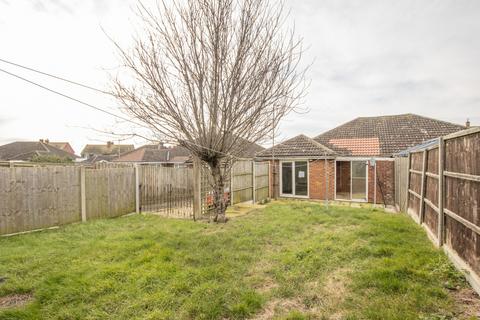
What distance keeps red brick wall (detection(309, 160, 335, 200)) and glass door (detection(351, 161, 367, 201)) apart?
104 centimetres

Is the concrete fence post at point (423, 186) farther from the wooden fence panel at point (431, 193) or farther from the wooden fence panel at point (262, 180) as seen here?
the wooden fence panel at point (262, 180)

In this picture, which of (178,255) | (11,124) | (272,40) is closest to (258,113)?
(272,40)

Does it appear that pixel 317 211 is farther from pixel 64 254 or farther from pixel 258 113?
pixel 64 254

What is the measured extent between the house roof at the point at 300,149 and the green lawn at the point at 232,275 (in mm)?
7811

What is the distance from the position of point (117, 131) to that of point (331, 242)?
543 cm

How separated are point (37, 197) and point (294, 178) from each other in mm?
10973

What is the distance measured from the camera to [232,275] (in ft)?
12.7

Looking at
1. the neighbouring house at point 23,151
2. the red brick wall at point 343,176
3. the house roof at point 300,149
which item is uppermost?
the neighbouring house at point 23,151

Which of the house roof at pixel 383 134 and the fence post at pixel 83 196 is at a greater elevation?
the house roof at pixel 383 134

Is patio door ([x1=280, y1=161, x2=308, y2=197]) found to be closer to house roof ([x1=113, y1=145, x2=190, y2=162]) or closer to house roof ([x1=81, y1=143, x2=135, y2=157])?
house roof ([x1=113, y1=145, x2=190, y2=162])

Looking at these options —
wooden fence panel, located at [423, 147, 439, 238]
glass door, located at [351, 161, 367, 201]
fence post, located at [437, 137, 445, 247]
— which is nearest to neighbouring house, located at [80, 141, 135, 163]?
glass door, located at [351, 161, 367, 201]

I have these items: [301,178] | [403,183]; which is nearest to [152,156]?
[301,178]

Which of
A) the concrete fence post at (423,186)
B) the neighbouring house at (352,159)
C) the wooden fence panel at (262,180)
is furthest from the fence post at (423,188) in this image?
the wooden fence panel at (262,180)

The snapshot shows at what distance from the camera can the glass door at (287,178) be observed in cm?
1438
